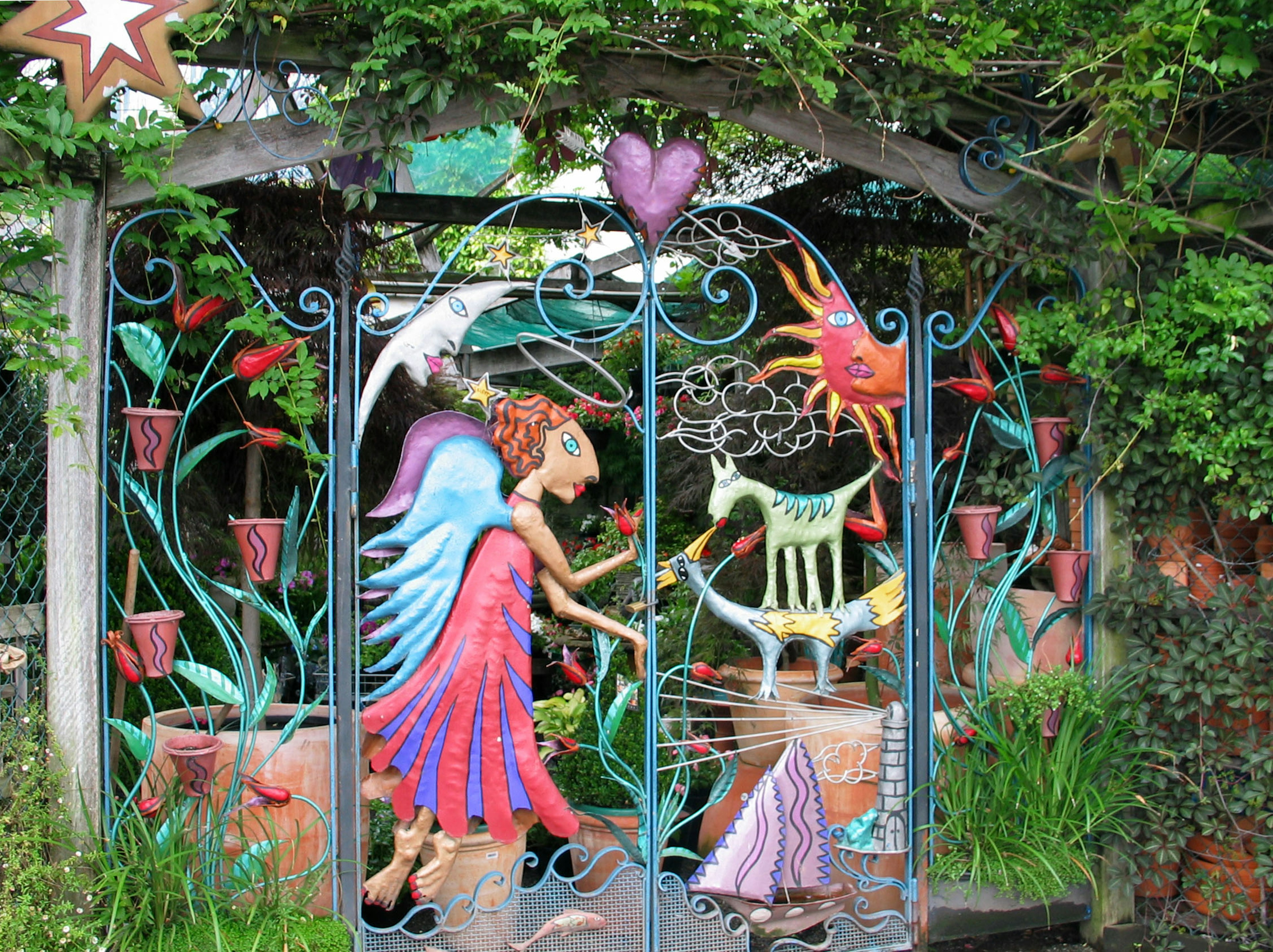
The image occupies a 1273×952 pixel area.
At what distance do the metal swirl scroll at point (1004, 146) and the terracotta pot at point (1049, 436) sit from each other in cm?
80

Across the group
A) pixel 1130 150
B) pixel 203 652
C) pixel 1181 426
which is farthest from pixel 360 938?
pixel 1130 150

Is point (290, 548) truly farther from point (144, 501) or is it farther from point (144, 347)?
point (144, 347)

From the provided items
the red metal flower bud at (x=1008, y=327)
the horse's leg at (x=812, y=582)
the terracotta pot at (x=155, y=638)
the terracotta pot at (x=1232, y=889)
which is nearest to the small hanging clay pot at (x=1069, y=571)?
the red metal flower bud at (x=1008, y=327)

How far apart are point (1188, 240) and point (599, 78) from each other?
2146 millimetres

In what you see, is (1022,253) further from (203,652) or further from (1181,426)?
(203,652)

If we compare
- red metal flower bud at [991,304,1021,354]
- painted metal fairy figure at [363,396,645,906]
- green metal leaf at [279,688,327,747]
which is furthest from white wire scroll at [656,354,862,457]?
green metal leaf at [279,688,327,747]

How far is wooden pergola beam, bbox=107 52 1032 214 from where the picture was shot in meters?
2.94

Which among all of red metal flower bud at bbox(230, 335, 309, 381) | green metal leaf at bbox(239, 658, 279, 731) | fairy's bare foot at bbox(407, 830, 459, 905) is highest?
red metal flower bud at bbox(230, 335, 309, 381)

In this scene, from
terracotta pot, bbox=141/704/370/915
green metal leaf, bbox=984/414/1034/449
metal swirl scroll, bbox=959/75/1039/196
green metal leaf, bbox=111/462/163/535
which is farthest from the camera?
green metal leaf, bbox=984/414/1034/449

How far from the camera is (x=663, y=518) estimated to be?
524cm

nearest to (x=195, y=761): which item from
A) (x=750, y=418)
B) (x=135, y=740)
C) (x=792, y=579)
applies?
(x=135, y=740)

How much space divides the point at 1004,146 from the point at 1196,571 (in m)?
1.58

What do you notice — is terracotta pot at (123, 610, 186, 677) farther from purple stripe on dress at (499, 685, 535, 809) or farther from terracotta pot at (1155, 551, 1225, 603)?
terracotta pot at (1155, 551, 1225, 603)

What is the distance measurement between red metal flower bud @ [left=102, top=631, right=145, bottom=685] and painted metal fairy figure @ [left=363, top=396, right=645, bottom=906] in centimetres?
66
